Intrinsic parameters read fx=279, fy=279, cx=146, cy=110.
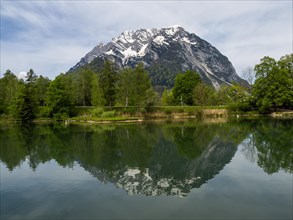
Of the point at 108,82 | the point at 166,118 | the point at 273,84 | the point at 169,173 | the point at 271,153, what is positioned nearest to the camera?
the point at 169,173

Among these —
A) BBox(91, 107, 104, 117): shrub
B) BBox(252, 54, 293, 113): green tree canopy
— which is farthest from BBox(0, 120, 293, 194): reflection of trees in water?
BBox(252, 54, 293, 113): green tree canopy

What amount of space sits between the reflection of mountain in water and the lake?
2.3 inches

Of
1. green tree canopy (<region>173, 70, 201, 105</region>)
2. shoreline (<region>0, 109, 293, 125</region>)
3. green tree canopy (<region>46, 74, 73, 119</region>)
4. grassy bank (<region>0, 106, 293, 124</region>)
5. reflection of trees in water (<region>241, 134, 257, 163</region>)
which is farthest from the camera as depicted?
green tree canopy (<region>173, 70, 201, 105</region>)

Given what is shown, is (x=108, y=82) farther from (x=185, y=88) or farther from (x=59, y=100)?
(x=185, y=88)

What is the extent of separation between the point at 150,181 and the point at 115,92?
214ft

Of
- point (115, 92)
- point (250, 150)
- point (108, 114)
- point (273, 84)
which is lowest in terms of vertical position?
point (250, 150)

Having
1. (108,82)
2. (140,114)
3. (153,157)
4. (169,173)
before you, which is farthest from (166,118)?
(169,173)

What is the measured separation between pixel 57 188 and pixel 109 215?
19.8 feet

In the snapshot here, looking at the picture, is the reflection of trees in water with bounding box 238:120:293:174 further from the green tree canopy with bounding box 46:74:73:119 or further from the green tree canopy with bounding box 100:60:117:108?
the green tree canopy with bounding box 46:74:73:119

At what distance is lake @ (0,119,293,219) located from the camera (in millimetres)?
12531

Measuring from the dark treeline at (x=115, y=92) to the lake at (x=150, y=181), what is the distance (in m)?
49.2

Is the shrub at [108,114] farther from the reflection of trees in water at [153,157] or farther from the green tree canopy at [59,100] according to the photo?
the reflection of trees in water at [153,157]

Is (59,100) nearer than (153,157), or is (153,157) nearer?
(153,157)

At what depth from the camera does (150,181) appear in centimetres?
1747
